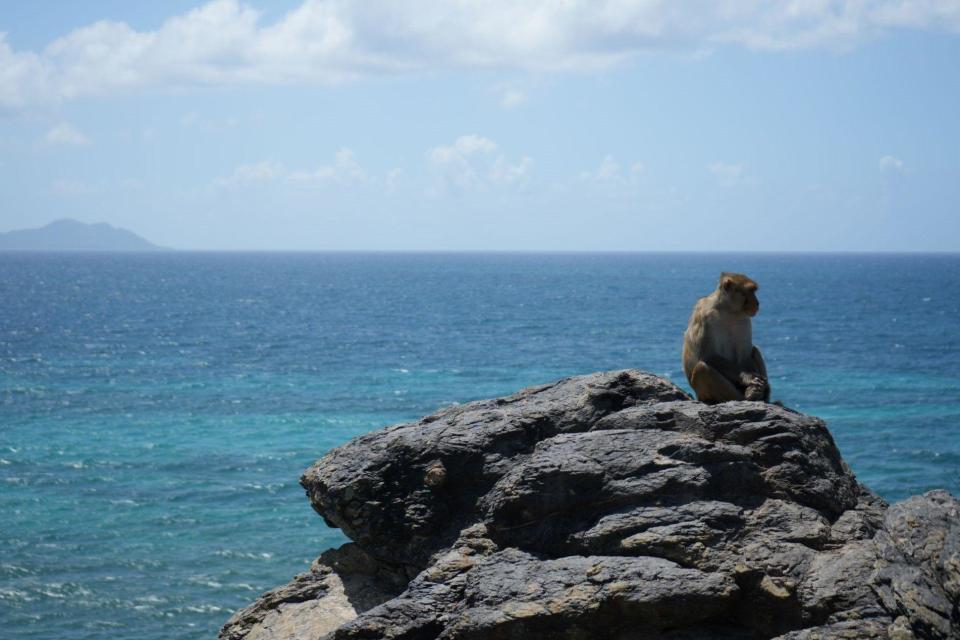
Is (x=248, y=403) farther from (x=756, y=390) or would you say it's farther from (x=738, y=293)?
(x=756, y=390)

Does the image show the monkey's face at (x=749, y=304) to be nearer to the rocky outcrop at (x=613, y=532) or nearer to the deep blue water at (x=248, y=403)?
the rocky outcrop at (x=613, y=532)

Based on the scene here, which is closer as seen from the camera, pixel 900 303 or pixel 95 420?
pixel 95 420

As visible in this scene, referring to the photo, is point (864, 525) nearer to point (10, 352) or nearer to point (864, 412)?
point (864, 412)

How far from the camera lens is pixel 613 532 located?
7191 millimetres

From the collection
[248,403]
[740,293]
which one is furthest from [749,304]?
[248,403]

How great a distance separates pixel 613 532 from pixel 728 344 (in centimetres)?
306

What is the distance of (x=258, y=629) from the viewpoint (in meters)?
8.59

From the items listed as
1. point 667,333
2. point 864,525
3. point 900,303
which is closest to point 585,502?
point 864,525

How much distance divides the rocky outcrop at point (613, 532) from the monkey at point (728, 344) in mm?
684

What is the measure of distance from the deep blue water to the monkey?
41.1 ft

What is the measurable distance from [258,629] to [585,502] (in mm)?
3183

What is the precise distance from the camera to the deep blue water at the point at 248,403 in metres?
21.3

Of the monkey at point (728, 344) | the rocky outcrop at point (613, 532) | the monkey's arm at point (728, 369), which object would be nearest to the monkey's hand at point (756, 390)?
the monkey at point (728, 344)

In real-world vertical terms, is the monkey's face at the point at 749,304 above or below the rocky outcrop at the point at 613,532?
above
